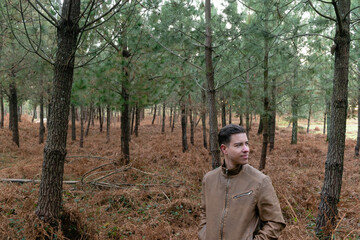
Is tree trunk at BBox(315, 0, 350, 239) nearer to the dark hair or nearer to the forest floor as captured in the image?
the forest floor

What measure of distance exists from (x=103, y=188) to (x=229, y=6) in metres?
5.97

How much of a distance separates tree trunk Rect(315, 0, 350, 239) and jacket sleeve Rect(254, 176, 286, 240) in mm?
2785

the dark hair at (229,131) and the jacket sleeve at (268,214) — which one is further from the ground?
the dark hair at (229,131)

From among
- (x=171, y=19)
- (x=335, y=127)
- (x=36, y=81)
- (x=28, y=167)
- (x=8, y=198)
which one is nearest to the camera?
(x=335, y=127)

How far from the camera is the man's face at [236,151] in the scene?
6.31 feet

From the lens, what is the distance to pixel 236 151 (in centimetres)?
195

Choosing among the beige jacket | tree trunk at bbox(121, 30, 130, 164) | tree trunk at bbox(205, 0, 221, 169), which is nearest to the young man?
the beige jacket

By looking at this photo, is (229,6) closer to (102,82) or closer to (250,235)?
(102,82)

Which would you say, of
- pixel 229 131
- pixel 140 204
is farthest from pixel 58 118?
pixel 140 204

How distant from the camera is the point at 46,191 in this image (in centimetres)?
346

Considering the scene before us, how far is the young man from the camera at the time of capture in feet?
5.80

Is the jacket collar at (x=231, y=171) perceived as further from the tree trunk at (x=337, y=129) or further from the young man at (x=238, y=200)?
the tree trunk at (x=337, y=129)

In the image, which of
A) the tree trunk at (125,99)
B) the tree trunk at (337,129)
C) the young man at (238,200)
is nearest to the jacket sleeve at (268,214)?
the young man at (238,200)

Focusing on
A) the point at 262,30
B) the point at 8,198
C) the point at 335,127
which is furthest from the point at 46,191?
the point at 262,30
